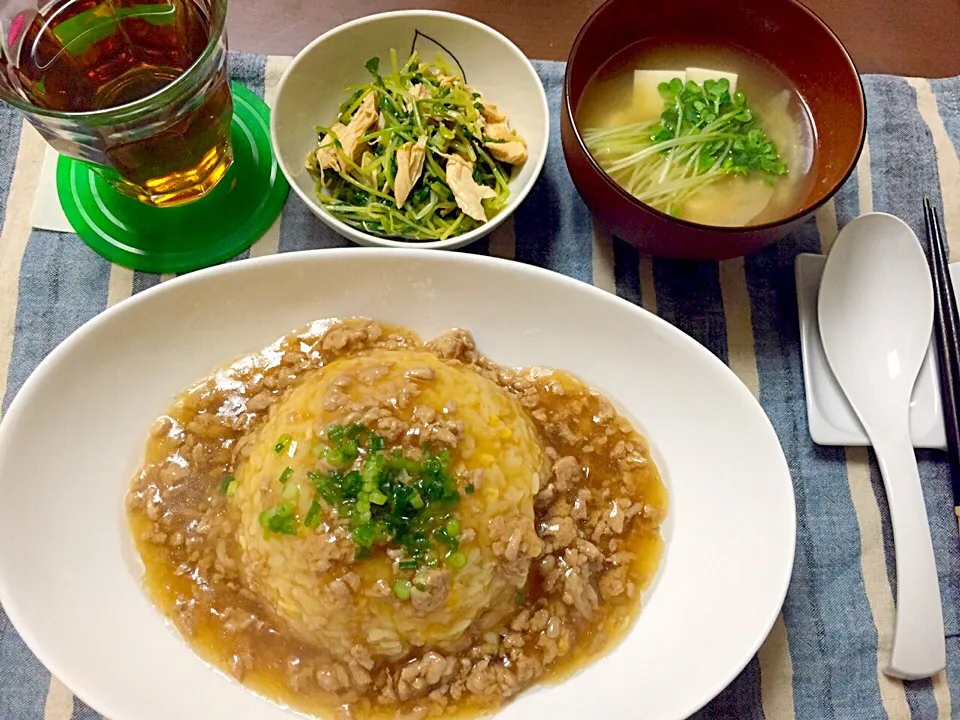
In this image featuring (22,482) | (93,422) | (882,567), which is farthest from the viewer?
(882,567)

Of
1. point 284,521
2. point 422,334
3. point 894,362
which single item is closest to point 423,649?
point 284,521

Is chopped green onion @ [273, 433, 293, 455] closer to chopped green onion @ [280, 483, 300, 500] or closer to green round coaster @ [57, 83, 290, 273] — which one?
chopped green onion @ [280, 483, 300, 500]

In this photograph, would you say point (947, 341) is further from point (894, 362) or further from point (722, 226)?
point (722, 226)

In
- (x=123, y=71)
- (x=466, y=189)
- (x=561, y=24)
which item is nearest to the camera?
(x=123, y=71)

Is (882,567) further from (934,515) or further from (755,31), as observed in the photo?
(755,31)

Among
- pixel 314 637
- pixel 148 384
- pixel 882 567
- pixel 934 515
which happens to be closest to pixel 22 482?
pixel 148 384

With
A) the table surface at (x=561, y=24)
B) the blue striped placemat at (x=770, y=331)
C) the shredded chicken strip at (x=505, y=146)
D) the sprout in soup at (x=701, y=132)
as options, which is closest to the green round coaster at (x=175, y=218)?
the blue striped placemat at (x=770, y=331)
